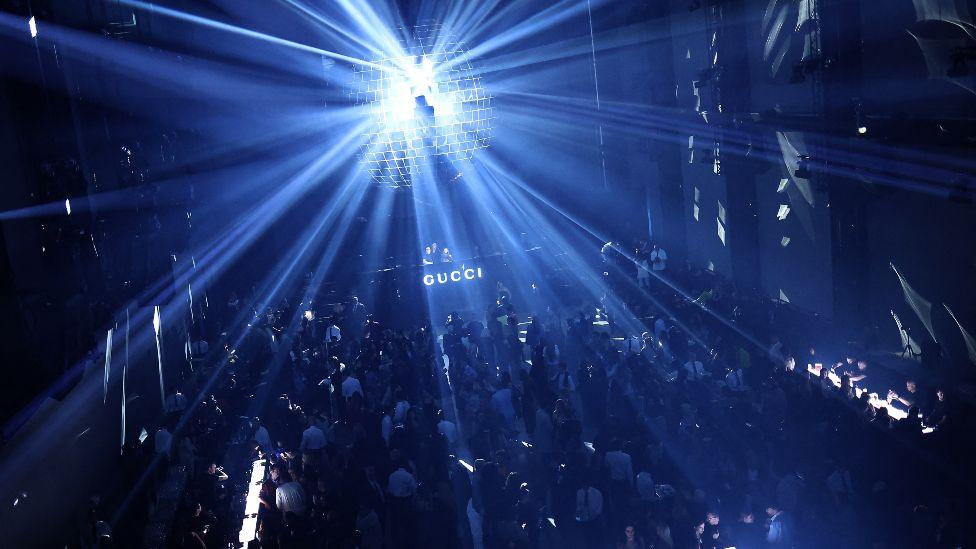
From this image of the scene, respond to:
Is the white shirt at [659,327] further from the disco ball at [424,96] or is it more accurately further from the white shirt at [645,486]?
the disco ball at [424,96]

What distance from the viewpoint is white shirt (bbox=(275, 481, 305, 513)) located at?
9.42 meters

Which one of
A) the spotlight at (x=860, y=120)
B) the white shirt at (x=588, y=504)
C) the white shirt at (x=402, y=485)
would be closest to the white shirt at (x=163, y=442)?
the white shirt at (x=402, y=485)

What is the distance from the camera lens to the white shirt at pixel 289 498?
942cm

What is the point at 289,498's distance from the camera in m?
9.45

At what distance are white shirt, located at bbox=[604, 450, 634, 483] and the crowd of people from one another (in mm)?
32

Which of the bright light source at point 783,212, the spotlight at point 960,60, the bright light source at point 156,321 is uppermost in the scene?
the spotlight at point 960,60

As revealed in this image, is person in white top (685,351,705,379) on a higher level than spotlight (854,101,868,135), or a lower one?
lower

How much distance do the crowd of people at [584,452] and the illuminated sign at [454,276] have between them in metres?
6.36

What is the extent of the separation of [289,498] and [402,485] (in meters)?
1.20

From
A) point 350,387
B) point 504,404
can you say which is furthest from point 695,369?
point 350,387

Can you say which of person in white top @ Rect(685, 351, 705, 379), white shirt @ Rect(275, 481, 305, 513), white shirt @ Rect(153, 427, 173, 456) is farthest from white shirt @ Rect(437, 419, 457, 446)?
white shirt @ Rect(153, 427, 173, 456)

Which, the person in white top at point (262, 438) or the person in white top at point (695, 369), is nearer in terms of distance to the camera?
the person in white top at point (262, 438)

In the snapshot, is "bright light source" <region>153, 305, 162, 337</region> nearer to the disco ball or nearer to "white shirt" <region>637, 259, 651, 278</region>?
the disco ball

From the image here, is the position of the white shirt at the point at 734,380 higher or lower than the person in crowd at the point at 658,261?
lower
